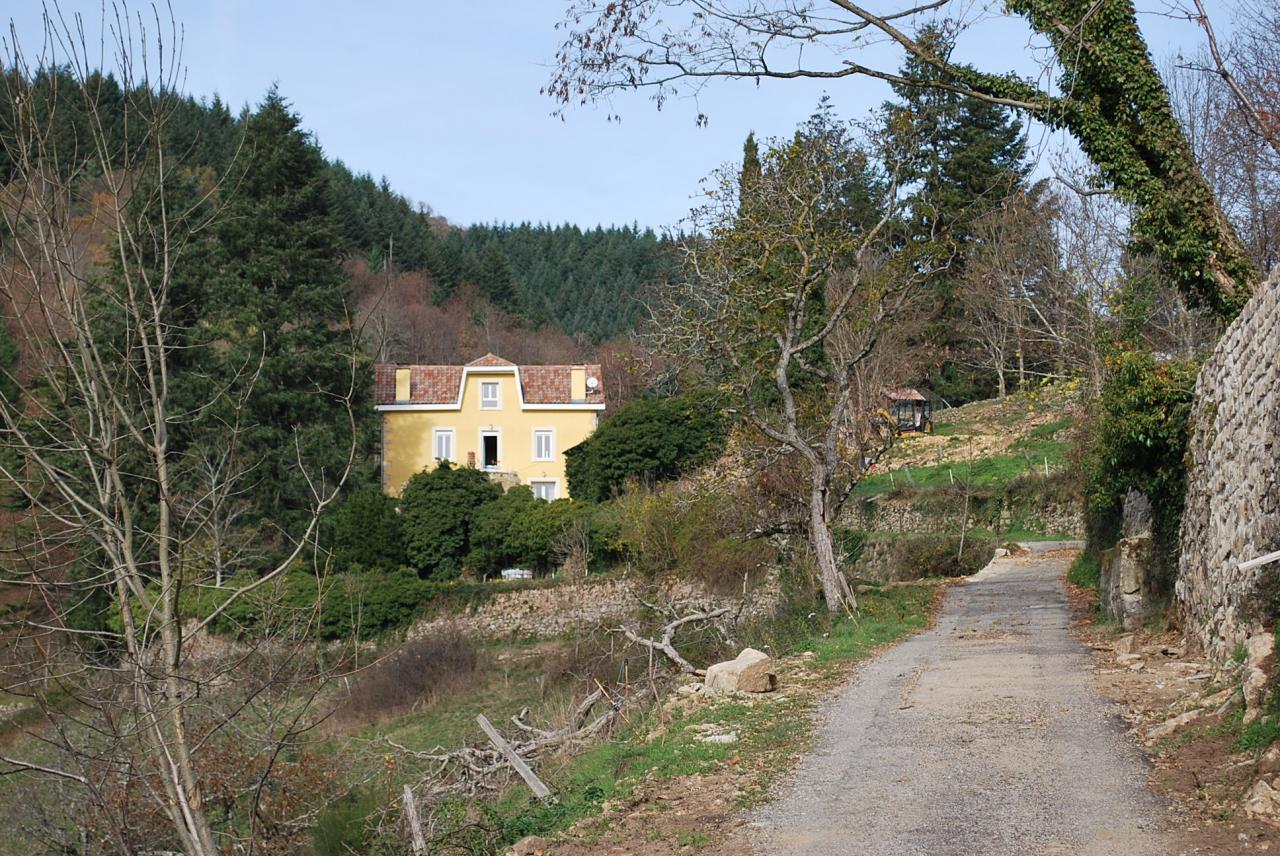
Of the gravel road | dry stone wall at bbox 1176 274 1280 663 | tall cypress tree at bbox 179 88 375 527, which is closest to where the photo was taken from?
the gravel road

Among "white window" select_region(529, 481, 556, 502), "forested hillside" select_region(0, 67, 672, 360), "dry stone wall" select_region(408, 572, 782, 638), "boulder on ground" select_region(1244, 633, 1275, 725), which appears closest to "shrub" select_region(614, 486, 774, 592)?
"dry stone wall" select_region(408, 572, 782, 638)

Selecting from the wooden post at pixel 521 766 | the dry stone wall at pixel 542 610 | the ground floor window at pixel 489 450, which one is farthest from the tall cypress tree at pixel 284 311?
the wooden post at pixel 521 766

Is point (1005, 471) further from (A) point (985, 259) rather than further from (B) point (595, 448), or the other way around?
(B) point (595, 448)

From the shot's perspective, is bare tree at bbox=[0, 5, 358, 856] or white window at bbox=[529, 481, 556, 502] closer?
bare tree at bbox=[0, 5, 358, 856]

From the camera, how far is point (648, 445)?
3866 centimetres

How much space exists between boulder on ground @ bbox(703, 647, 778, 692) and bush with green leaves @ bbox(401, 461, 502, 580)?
25586 mm

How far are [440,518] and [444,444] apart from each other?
965 centimetres

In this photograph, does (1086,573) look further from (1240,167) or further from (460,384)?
(460,384)

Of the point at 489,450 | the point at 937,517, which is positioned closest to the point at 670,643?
the point at 937,517

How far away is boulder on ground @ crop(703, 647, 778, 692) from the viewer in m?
11.0

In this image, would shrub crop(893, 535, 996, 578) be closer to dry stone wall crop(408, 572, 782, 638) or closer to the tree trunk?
dry stone wall crop(408, 572, 782, 638)

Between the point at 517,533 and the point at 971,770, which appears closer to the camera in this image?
the point at 971,770

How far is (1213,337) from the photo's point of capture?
1070 inches

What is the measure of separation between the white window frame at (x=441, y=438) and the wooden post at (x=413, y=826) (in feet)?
116
